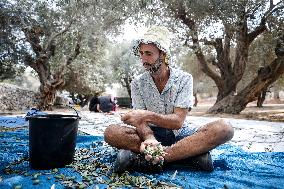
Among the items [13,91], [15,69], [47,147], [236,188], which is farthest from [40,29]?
[236,188]

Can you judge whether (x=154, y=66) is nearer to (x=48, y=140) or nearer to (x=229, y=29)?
(x=48, y=140)

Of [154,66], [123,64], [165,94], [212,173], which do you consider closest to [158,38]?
[154,66]

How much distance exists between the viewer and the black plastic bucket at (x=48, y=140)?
3.50m

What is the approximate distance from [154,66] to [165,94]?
0.35m

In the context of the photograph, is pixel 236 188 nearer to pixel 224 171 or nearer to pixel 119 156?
pixel 224 171

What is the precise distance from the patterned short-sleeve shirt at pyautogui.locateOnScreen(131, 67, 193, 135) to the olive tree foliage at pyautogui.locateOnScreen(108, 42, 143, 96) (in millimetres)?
31182

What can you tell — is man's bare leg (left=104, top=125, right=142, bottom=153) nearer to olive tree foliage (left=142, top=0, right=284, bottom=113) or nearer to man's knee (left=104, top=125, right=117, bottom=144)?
man's knee (left=104, top=125, right=117, bottom=144)

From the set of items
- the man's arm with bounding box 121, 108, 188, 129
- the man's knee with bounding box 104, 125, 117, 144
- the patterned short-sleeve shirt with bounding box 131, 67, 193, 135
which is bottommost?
the man's knee with bounding box 104, 125, 117, 144

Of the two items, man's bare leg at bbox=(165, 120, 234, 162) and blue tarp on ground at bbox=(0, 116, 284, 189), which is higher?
man's bare leg at bbox=(165, 120, 234, 162)

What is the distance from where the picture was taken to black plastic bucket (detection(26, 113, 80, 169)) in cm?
350

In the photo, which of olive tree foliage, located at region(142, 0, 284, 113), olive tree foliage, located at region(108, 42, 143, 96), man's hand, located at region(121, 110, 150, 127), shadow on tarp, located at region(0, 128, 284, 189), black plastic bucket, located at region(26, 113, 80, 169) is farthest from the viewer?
olive tree foliage, located at region(108, 42, 143, 96)

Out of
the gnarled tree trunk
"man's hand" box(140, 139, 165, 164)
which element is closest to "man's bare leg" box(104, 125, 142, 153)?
"man's hand" box(140, 139, 165, 164)

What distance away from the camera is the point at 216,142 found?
338cm

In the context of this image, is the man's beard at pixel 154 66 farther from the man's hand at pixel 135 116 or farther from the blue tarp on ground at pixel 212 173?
the blue tarp on ground at pixel 212 173
